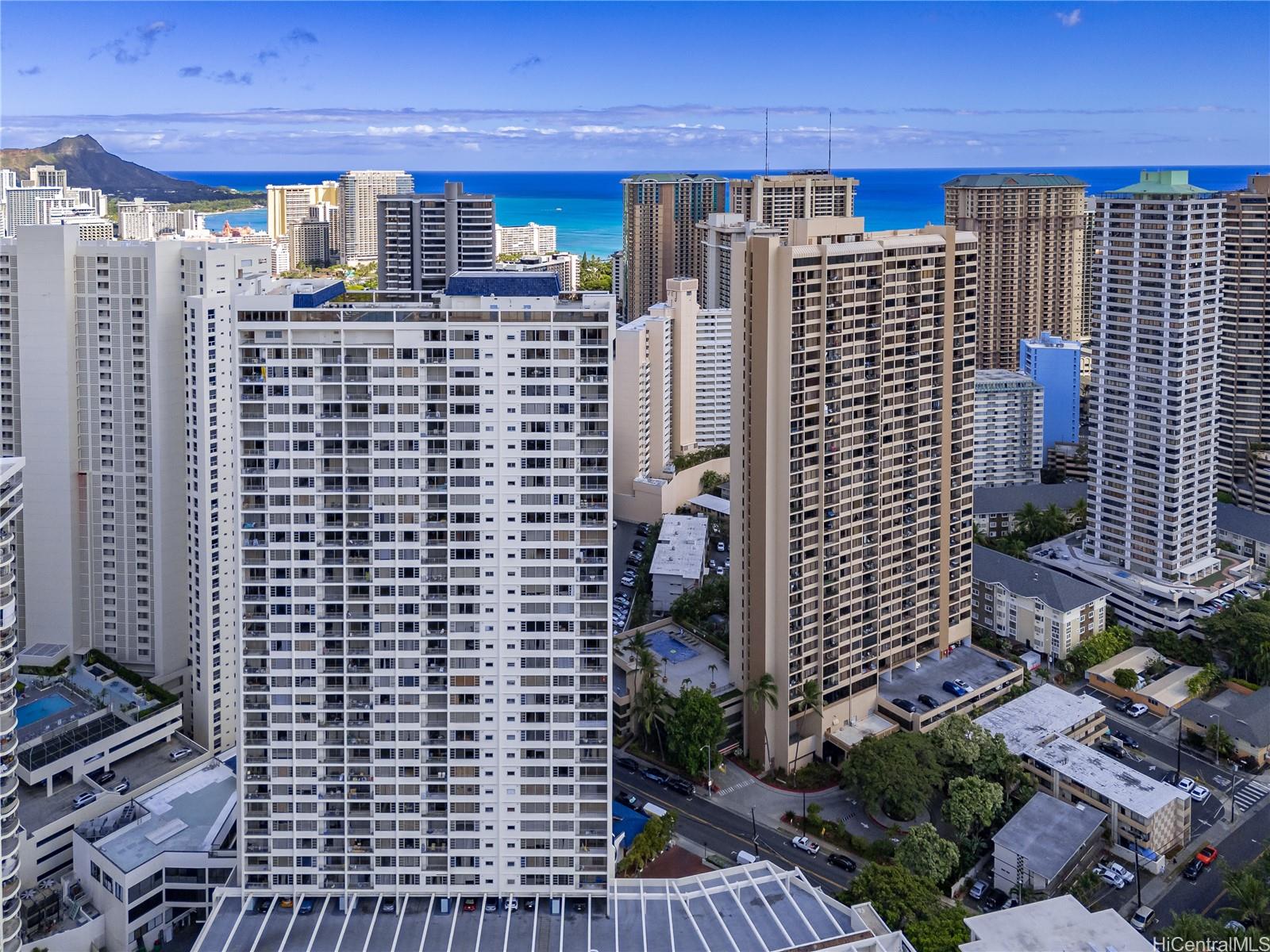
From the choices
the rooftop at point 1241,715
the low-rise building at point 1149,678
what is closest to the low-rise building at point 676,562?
the low-rise building at point 1149,678

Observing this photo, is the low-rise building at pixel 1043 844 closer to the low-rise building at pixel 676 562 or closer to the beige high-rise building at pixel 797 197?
the low-rise building at pixel 676 562

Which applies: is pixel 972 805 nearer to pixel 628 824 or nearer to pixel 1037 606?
pixel 628 824

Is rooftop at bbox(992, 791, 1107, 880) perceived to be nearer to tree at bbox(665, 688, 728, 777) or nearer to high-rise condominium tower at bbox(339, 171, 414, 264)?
tree at bbox(665, 688, 728, 777)

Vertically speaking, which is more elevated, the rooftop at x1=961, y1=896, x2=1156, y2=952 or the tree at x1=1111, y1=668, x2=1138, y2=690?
the tree at x1=1111, y1=668, x2=1138, y2=690

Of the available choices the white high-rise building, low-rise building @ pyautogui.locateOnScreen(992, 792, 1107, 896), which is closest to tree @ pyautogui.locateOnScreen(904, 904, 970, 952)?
low-rise building @ pyautogui.locateOnScreen(992, 792, 1107, 896)

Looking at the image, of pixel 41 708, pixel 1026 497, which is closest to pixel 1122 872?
pixel 1026 497

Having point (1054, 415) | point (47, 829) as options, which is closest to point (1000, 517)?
point (1054, 415)
